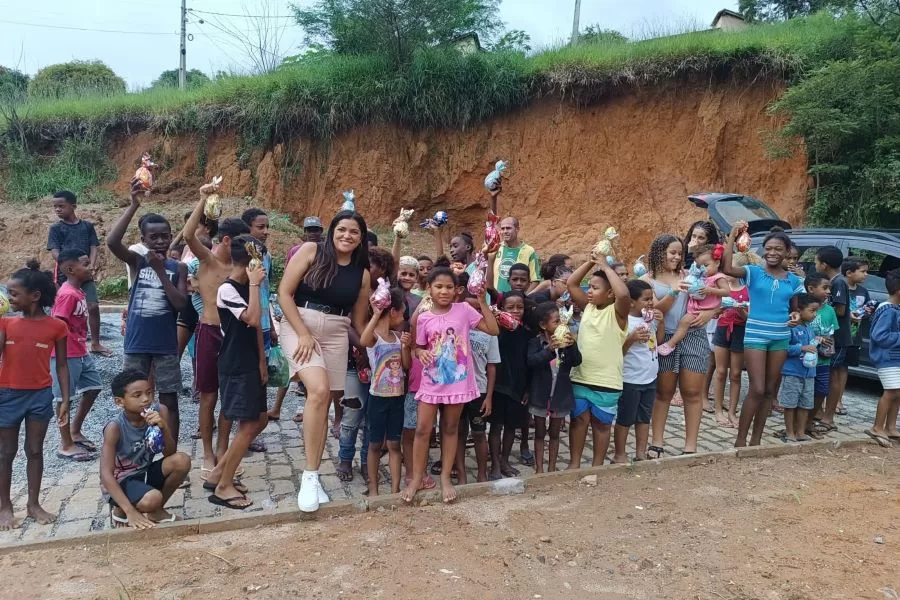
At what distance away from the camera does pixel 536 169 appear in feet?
46.0

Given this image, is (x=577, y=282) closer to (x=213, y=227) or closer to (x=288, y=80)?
(x=213, y=227)

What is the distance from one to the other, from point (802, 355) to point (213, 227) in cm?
521

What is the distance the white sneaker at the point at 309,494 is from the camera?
3506mm

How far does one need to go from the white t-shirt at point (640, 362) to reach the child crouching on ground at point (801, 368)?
5.43ft

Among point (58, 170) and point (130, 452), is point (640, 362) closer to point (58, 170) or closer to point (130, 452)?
point (130, 452)

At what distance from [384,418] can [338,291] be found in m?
0.92

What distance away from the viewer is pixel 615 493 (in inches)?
157

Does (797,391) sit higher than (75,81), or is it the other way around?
(75,81)

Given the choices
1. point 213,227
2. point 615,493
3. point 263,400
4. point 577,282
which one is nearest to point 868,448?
point 615,493

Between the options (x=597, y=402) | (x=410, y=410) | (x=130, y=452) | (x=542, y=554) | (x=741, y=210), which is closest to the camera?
(x=542, y=554)

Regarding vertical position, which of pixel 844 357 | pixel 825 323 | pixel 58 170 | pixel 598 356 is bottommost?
pixel 844 357

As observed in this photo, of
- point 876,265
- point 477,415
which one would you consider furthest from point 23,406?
point 876,265

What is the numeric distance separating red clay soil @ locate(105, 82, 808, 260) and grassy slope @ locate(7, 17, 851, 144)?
0.37 m

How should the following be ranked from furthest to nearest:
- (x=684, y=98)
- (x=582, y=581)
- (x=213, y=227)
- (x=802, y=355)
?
(x=684, y=98)
(x=802, y=355)
(x=213, y=227)
(x=582, y=581)
